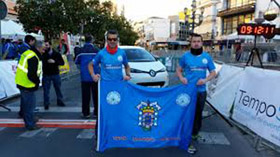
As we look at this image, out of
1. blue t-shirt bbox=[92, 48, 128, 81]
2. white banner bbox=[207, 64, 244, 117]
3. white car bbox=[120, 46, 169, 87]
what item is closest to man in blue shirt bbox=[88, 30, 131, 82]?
blue t-shirt bbox=[92, 48, 128, 81]

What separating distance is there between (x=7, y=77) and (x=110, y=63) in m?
5.43

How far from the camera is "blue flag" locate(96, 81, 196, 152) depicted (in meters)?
4.14

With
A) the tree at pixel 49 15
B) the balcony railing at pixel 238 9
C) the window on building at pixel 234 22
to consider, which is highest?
the balcony railing at pixel 238 9

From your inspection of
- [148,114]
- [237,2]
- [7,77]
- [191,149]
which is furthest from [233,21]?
[148,114]

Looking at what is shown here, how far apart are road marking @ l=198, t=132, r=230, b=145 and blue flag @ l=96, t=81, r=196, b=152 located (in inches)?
40.5

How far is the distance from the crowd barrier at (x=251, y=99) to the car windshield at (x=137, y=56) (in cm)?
322

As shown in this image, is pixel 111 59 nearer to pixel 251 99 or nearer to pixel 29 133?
pixel 29 133

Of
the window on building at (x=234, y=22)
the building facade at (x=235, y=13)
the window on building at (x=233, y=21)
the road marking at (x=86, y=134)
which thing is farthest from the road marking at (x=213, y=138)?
the window on building at (x=234, y=22)

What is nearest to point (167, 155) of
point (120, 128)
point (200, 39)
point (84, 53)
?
point (120, 128)

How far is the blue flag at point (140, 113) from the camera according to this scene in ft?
13.6

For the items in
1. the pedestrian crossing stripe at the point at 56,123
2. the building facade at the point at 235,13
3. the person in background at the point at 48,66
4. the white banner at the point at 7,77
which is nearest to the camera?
the pedestrian crossing stripe at the point at 56,123

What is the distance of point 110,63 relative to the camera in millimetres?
4531

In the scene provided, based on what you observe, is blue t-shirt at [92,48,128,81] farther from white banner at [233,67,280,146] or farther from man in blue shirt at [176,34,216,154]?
white banner at [233,67,280,146]

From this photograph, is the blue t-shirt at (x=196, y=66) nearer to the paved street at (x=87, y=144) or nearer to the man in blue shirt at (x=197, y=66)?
the man in blue shirt at (x=197, y=66)
